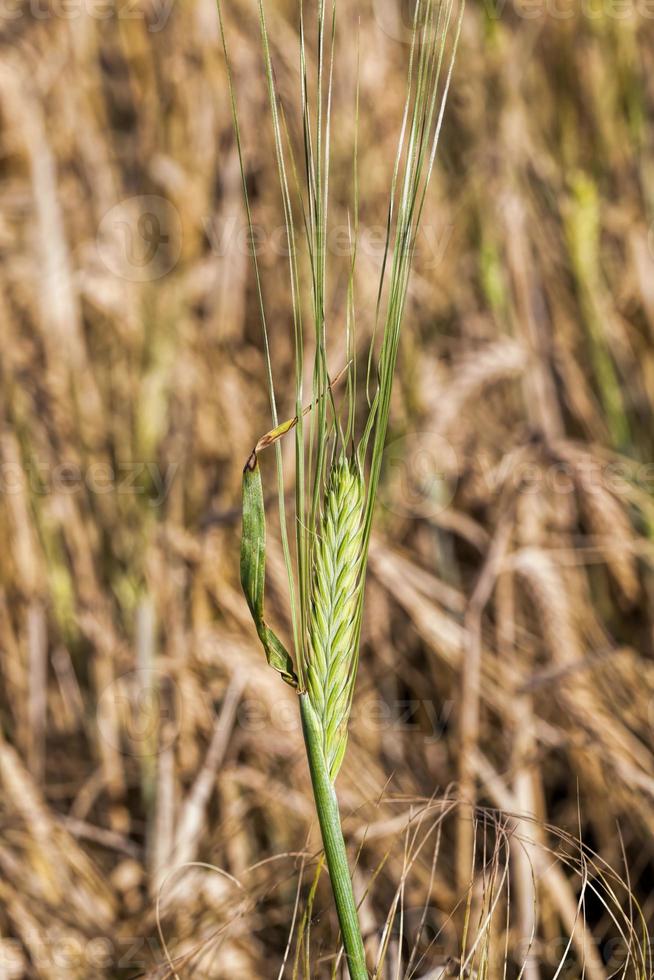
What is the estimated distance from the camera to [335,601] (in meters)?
0.42

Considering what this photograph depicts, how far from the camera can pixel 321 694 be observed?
40cm

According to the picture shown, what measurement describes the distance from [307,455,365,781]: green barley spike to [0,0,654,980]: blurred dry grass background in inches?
18.1

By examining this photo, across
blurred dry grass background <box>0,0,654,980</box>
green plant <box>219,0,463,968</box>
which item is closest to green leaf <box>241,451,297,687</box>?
green plant <box>219,0,463,968</box>

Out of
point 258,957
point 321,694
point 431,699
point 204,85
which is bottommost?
point 258,957

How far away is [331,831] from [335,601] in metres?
0.10

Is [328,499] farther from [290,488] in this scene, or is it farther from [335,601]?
[290,488]

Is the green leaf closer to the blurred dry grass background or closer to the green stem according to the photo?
the green stem

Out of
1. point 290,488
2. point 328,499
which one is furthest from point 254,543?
point 290,488

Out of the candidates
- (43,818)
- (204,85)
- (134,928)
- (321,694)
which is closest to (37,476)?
(43,818)

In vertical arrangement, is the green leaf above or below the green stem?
above

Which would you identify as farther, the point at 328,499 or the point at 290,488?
the point at 290,488

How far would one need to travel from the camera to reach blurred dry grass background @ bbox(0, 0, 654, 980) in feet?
3.02

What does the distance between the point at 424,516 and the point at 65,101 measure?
83 centimetres

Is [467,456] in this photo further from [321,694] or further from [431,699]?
[321,694]
